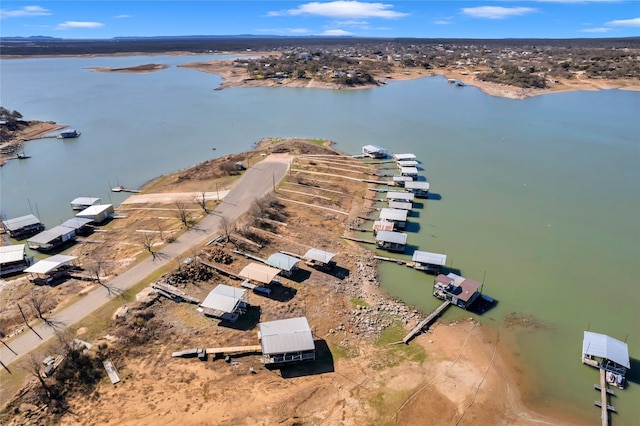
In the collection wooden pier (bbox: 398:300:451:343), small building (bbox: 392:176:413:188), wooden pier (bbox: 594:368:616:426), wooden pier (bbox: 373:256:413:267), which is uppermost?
small building (bbox: 392:176:413:188)

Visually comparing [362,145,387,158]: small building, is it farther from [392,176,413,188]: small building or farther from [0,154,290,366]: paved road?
[0,154,290,366]: paved road

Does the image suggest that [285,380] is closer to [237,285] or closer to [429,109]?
[237,285]

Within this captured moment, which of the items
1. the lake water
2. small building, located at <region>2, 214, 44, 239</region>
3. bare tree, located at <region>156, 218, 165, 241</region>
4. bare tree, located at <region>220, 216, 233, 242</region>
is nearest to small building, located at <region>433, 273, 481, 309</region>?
the lake water

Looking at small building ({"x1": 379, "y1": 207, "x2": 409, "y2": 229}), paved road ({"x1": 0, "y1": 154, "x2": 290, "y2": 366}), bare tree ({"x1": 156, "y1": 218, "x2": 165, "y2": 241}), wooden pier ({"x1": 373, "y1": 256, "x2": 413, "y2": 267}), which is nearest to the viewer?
paved road ({"x1": 0, "y1": 154, "x2": 290, "y2": 366})

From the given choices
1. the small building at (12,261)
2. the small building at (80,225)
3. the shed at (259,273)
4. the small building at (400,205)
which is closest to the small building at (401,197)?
the small building at (400,205)

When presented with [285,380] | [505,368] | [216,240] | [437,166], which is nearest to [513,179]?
[437,166]

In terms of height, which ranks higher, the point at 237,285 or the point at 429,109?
the point at 429,109

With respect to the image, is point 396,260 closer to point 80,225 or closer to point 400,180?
point 400,180
